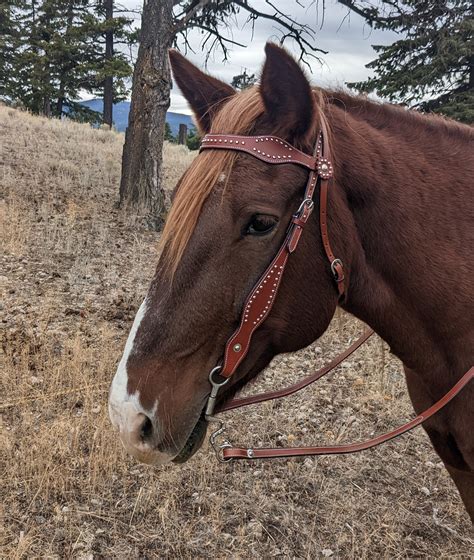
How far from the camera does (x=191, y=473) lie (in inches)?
121

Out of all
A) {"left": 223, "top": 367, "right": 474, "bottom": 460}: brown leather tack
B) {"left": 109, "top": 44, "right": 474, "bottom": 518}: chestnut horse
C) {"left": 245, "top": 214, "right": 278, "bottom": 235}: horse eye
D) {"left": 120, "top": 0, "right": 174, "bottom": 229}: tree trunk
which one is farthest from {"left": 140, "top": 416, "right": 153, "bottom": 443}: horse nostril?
{"left": 120, "top": 0, "right": 174, "bottom": 229}: tree trunk

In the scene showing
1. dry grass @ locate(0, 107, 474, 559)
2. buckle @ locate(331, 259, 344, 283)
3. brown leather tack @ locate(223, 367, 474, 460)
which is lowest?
dry grass @ locate(0, 107, 474, 559)

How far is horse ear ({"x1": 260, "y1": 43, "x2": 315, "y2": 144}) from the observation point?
135 cm

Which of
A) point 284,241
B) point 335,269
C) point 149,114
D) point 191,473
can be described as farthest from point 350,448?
point 149,114

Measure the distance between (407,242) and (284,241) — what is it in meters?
0.53

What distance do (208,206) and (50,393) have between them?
281cm

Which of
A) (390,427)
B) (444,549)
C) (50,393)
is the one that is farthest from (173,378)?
(390,427)

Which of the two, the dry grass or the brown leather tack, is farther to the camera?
the dry grass

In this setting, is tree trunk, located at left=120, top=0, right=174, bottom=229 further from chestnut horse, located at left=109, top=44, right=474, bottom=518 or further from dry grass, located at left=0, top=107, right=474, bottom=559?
chestnut horse, located at left=109, top=44, right=474, bottom=518

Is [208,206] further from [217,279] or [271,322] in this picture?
[271,322]

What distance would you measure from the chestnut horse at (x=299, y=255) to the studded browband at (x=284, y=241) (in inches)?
1.1

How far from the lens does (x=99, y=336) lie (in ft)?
14.5

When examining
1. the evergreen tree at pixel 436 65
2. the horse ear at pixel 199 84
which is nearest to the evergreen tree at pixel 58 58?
the evergreen tree at pixel 436 65

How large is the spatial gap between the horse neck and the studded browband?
19cm
